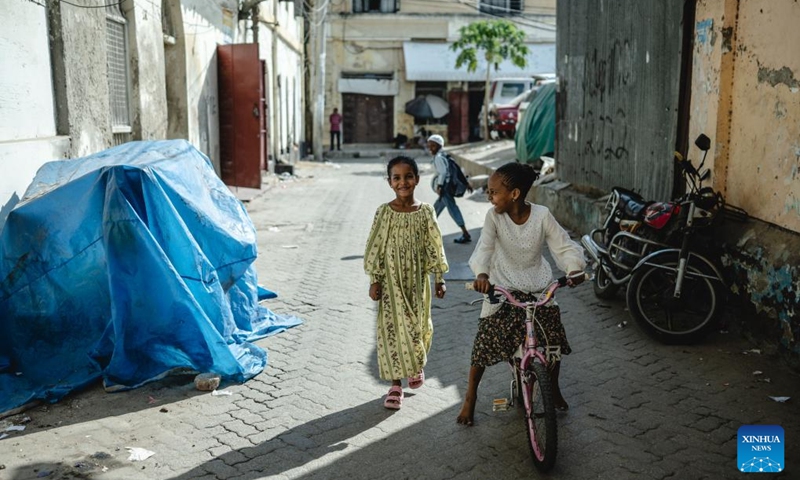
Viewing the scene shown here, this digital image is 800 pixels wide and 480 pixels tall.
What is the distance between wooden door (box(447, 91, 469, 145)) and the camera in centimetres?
3262

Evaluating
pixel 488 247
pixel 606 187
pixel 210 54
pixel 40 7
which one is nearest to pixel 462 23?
pixel 210 54

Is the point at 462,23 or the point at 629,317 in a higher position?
the point at 462,23

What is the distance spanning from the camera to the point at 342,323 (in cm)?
655

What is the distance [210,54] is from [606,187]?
762cm

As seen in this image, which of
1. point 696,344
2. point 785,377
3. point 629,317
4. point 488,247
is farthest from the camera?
point 629,317

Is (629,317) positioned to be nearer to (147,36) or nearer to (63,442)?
(63,442)

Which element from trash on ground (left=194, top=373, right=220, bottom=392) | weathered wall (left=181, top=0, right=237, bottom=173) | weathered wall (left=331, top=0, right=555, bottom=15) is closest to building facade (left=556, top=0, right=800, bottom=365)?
trash on ground (left=194, top=373, right=220, bottom=392)

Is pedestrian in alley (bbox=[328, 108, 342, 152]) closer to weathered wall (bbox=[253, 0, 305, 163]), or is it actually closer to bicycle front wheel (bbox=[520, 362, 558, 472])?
weathered wall (bbox=[253, 0, 305, 163])

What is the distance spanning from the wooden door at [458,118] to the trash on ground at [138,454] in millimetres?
29392

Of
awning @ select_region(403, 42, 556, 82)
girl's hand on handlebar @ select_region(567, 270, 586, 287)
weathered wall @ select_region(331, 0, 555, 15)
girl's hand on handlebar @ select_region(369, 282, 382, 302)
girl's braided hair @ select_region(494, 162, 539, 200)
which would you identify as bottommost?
girl's hand on handlebar @ select_region(369, 282, 382, 302)

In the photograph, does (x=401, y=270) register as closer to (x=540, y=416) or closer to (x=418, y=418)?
(x=418, y=418)

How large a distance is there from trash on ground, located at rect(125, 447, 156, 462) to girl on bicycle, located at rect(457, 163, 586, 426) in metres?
1.81

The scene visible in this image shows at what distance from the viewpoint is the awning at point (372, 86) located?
32.7 meters

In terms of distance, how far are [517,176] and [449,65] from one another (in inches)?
1149
